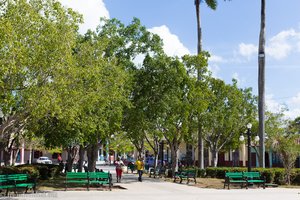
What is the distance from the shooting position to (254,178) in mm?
25406

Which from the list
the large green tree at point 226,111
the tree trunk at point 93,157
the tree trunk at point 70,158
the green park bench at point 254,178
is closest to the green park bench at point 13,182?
the tree trunk at point 93,157

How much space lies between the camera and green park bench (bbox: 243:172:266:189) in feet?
77.3

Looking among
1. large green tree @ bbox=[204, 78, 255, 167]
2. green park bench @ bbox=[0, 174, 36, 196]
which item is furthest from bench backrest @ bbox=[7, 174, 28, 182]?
large green tree @ bbox=[204, 78, 255, 167]

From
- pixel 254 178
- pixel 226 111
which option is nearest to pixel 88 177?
pixel 254 178

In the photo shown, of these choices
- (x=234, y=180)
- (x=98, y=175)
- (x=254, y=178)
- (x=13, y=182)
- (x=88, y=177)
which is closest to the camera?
(x=13, y=182)

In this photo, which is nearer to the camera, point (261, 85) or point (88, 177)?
point (88, 177)

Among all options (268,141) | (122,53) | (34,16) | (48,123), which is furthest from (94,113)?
(268,141)

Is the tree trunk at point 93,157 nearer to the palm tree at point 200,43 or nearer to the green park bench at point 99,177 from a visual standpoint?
the green park bench at point 99,177

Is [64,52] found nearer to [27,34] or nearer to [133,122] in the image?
[27,34]

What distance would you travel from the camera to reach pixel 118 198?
671 inches

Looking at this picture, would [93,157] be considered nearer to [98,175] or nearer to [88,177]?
[98,175]

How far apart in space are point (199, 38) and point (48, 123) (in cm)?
1625

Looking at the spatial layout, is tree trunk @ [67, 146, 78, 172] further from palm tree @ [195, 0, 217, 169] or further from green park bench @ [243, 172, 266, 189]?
green park bench @ [243, 172, 266, 189]

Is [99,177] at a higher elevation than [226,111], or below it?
below
